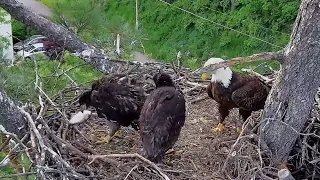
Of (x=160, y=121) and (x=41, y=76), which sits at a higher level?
(x=160, y=121)

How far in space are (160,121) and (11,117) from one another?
4.10 ft

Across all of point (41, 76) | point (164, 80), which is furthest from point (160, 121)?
point (41, 76)

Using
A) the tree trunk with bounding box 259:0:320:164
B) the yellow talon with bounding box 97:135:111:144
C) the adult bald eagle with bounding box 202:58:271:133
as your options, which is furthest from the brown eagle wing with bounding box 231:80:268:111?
the yellow talon with bounding box 97:135:111:144

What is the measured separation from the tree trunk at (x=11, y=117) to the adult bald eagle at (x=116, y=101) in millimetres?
644

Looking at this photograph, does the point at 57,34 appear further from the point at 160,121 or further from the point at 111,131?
the point at 160,121

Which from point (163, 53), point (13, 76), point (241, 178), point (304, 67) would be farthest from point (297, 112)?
point (163, 53)

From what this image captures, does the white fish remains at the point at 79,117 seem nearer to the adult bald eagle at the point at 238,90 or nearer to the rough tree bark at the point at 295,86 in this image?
the adult bald eagle at the point at 238,90

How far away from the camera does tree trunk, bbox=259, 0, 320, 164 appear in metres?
3.92

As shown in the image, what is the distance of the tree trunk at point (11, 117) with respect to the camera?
4.46 meters

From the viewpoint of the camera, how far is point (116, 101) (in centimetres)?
488

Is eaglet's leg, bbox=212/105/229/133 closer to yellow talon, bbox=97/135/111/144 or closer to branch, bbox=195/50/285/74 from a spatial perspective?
yellow talon, bbox=97/135/111/144

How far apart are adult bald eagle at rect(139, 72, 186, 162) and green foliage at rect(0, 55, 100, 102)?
5.28 ft

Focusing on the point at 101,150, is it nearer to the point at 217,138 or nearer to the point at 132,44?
the point at 217,138

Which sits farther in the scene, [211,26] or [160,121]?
[211,26]
